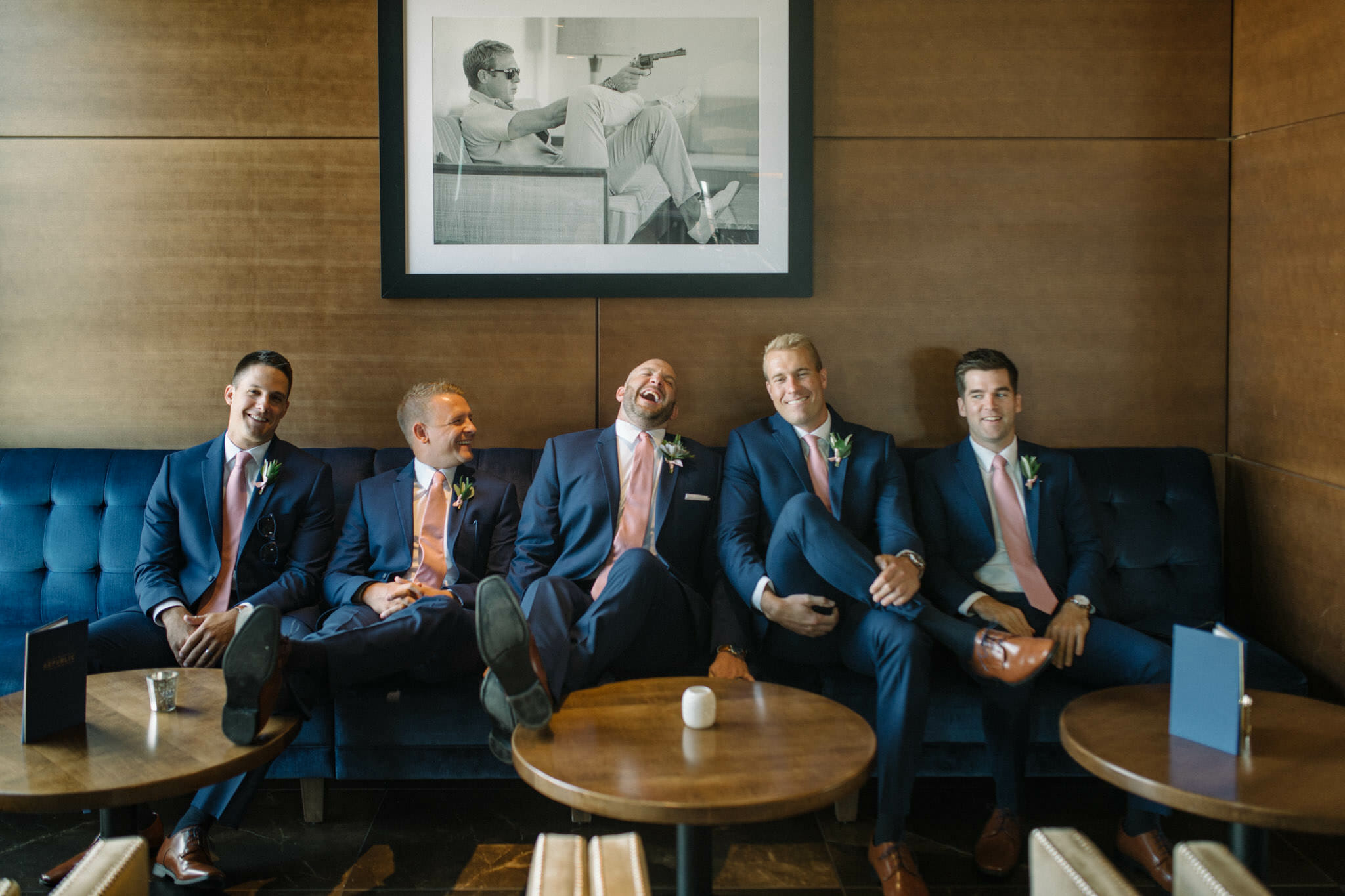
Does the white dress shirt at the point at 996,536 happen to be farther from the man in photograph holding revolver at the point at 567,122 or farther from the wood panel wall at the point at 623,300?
the man in photograph holding revolver at the point at 567,122

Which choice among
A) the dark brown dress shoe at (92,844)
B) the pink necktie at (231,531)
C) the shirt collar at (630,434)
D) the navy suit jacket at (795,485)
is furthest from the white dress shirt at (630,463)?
the dark brown dress shoe at (92,844)

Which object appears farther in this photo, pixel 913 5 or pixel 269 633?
pixel 913 5

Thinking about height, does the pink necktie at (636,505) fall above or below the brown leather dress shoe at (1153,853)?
above

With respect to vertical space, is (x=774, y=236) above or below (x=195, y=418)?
above

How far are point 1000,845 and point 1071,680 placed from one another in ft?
1.85

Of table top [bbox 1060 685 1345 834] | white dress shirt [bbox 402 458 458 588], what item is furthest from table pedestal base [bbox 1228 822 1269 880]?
white dress shirt [bbox 402 458 458 588]

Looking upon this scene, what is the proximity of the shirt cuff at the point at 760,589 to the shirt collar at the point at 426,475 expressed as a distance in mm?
1172

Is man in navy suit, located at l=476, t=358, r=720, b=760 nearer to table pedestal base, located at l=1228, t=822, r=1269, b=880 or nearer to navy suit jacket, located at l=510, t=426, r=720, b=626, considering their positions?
navy suit jacket, located at l=510, t=426, r=720, b=626

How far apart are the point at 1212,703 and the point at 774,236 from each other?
237 centimetres

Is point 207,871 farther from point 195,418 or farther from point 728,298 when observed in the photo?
point 728,298

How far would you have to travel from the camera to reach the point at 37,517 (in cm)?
327

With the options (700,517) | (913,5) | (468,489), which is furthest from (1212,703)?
(913,5)

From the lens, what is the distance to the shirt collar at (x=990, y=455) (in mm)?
3172

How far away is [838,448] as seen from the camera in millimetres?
3178
